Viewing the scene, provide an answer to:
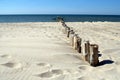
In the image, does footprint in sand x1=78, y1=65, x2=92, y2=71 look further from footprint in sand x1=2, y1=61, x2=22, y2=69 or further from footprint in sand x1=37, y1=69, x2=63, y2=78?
footprint in sand x1=2, y1=61, x2=22, y2=69

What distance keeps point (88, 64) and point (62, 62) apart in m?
0.63

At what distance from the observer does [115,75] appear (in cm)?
445

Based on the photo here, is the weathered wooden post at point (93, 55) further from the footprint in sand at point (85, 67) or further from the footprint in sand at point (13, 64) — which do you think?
the footprint in sand at point (13, 64)

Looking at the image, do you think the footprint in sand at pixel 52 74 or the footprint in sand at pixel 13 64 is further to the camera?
the footprint in sand at pixel 13 64

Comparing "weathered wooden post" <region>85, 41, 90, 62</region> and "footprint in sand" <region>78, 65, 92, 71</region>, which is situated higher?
"weathered wooden post" <region>85, 41, 90, 62</region>

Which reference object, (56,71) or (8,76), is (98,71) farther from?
(8,76)

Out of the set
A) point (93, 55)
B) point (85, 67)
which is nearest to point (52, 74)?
point (85, 67)

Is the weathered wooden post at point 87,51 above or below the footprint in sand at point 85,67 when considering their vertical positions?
above

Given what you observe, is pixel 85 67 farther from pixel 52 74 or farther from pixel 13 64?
pixel 13 64

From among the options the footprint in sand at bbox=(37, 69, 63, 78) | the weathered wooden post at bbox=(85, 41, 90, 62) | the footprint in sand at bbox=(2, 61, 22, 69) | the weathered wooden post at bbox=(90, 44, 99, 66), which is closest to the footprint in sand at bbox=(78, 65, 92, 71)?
the weathered wooden post at bbox=(90, 44, 99, 66)

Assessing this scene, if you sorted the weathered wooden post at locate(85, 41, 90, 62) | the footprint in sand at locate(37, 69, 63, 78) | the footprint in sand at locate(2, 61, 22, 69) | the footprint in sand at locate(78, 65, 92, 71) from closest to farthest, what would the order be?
the footprint in sand at locate(37, 69, 63, 78) → the footprint in sand at locate(2, 61, 22, 69) → the footprint in sand at locate(78, 65, 92, 71) → the weathered wooden post at locate(85, 41, 90, 62)

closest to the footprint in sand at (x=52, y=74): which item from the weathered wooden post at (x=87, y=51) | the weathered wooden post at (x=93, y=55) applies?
the weathered wooden post at (x=93, y=55)

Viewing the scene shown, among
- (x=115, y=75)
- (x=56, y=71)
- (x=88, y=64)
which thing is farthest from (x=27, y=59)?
(x=115, y=75)

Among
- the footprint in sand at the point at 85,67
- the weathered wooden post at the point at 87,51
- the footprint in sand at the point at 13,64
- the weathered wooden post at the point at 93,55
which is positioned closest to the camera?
the footprint in sand at the point at 13,64
